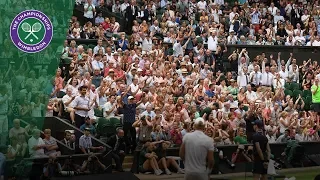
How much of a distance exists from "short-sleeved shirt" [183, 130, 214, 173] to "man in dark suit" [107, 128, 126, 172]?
6725mm

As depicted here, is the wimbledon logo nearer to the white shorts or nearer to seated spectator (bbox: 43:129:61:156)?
the white shorts

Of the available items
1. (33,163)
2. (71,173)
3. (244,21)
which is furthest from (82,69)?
(244,21)

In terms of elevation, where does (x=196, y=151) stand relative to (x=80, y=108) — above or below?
above

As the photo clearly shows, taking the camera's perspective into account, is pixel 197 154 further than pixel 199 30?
No

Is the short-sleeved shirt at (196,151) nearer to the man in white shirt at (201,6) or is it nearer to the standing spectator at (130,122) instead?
the standing spectator at (130,122)

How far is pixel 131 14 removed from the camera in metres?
25.9

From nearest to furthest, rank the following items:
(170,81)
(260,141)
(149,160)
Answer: (260,141) → (149,160) → (170,81)

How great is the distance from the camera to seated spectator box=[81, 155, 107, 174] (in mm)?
15586

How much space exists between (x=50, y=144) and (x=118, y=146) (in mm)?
2609

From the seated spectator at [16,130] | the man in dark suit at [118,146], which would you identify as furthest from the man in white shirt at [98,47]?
the seated spectator at [16,130]

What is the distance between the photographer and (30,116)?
1131 centimetres

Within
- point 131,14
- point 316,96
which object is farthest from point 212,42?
point 316,96

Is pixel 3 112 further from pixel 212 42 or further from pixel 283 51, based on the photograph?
pixel 283 51

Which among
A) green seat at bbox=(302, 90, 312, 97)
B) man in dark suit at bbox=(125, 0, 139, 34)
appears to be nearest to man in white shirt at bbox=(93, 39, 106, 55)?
man in dark suit at bbox=(125, 0, 139, 34)
